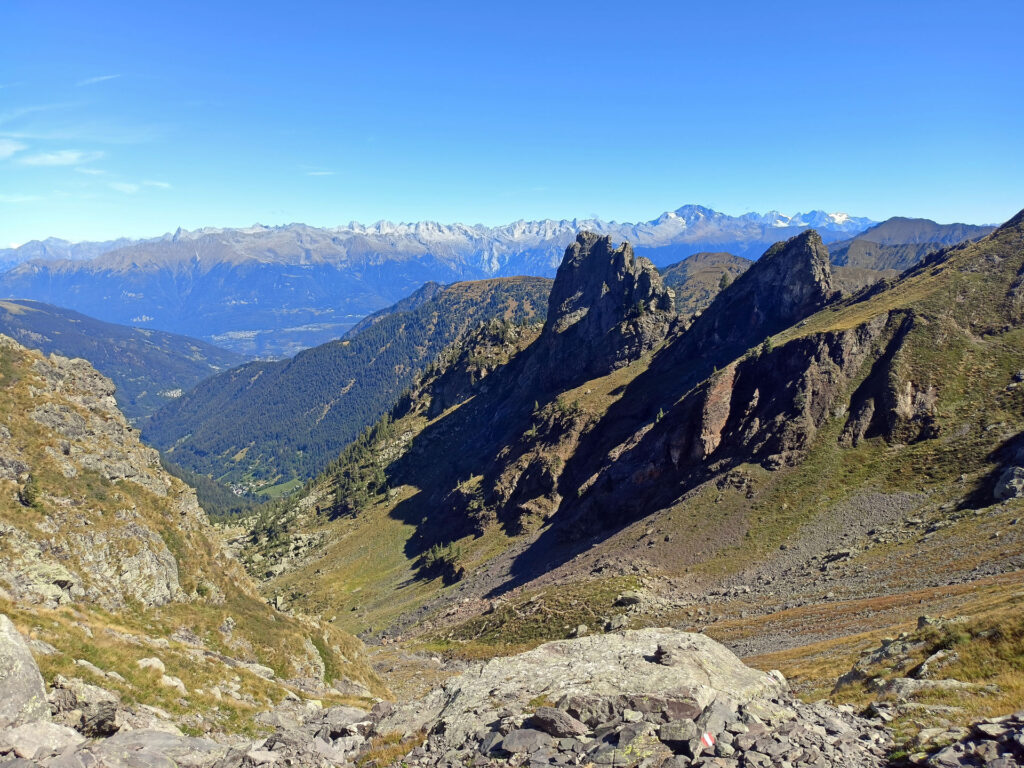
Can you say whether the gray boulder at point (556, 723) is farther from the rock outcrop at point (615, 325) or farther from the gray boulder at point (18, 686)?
the rock outcrop at point (615, 325)

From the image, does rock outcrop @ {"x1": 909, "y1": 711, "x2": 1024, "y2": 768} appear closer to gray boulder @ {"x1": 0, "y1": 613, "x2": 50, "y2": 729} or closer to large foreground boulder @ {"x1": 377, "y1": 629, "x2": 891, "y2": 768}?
large foreground boulder @ {"x1": 377, "y1": 629, "x2": 891, "y2": 768}

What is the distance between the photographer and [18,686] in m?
18.0

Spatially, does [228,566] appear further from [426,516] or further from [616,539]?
[426,516]

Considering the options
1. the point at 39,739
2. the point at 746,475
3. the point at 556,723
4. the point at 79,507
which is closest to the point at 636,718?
the point at 556,723

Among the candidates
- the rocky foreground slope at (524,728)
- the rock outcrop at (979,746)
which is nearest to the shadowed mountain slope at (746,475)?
the rocky foreground slope at (524,728)

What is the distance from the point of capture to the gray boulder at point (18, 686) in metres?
17.4

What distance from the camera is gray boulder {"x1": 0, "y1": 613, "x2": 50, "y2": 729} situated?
17.4 meters

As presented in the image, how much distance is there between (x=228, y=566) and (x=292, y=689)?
2236 cm

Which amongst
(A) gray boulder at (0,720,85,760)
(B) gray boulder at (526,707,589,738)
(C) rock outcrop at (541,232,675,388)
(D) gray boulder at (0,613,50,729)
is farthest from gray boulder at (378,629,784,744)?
(C) rock outcrop at (541,232,675,388)

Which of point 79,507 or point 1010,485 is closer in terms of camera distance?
point 79,507

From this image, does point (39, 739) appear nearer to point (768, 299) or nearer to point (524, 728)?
point (524, 728)

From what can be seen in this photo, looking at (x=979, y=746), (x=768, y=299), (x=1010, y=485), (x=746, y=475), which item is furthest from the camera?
(x=768, y=299)

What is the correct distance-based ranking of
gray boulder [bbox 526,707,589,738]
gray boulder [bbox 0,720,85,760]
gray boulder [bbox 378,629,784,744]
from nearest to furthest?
1. gray boulder [bbox 0,720,85,760]
2. gray boulder [bbox 526,707,589,738]
3. gray boulder [bbox 378,629,784,744]

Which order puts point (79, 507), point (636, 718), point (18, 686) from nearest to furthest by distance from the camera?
point (18, 686)
point (636, 718)
point (79, 507)
